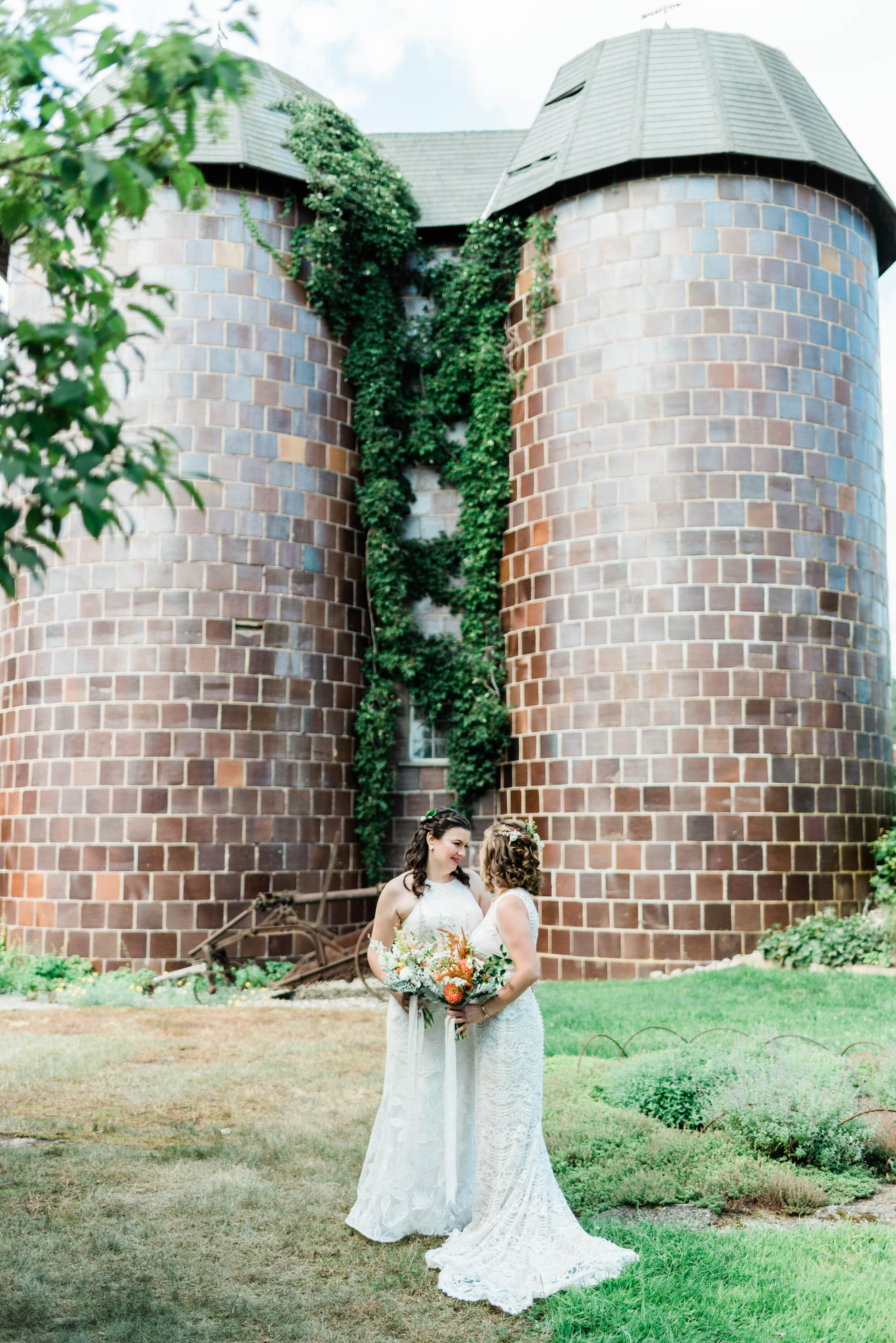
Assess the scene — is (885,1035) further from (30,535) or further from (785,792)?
(30,535)

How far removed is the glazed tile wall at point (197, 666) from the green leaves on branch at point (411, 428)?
51 centimetres

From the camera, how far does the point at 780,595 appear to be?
14.0 m

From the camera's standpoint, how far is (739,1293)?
4730mm

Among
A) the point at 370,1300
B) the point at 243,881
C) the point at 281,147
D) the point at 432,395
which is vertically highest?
the point at 281,147

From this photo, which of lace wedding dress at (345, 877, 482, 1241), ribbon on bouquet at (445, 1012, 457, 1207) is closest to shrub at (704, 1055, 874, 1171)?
lace wedding dress at (345, 877, 482, 1241)

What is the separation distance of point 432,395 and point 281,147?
12.7ft

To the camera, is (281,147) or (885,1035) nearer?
(885,1035)

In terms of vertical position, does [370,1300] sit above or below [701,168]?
below

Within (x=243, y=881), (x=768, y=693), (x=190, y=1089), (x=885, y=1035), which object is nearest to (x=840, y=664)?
(x=768, y=693)

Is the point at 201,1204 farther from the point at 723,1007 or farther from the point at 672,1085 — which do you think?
the point at 723,1007

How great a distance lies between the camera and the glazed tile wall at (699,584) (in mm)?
13641

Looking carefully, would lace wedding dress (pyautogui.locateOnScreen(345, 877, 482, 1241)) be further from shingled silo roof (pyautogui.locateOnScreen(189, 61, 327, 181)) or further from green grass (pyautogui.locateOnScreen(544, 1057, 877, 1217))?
shingled silo roof (pyautogui.locateOnScreen(189, 61, 327, 181))

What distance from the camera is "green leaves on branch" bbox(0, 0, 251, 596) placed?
3.07 meters

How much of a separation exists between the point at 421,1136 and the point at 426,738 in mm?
11402
